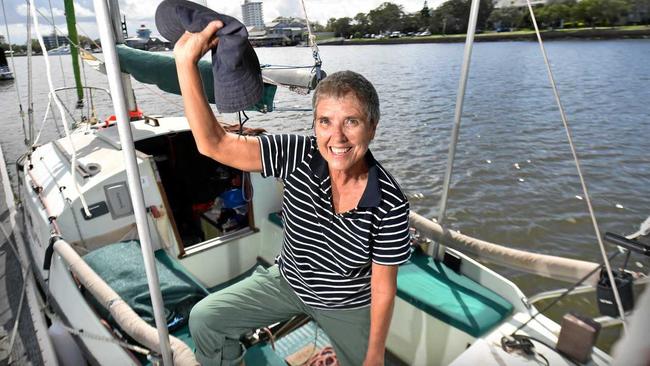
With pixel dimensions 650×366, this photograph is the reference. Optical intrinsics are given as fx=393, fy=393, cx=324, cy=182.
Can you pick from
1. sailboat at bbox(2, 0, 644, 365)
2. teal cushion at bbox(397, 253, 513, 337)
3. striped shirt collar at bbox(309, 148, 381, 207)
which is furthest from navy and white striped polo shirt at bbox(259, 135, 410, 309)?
teal cushion at bbox(397, 253, 513, 337)

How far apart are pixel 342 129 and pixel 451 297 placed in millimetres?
1796

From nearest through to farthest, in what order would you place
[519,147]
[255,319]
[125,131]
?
[125,131] < [255,319] < [519,147]

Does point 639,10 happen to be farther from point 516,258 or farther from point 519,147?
point 519,147

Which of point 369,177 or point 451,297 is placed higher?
point 369,177

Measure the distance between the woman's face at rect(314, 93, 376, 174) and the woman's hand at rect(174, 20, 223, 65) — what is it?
514 millimetres

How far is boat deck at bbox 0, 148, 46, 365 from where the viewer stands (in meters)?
3.74

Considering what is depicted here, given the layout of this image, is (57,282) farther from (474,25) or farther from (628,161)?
(628,161)

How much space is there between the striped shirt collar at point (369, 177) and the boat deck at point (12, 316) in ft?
11.3

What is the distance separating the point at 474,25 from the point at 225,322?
94.1 inches


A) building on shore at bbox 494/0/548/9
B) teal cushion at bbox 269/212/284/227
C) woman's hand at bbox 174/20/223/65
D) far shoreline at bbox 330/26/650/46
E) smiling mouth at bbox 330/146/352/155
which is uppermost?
far shoreline at bbox 330/26/650/46

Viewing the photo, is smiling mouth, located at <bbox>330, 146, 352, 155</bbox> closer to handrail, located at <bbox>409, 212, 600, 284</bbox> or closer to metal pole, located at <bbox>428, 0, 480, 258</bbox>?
metal pole, located at <bbox>428, 0, 480, 258</bbox>

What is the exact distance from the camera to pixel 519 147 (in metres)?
11.6

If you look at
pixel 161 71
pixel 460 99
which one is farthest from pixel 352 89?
pixel 161 71

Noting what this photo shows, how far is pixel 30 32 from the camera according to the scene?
4.85 m
